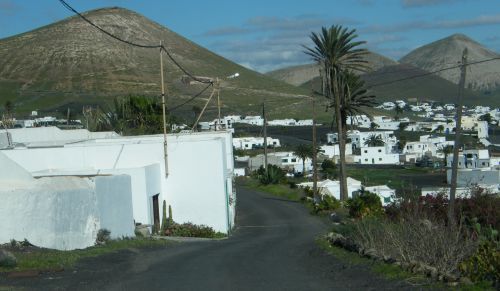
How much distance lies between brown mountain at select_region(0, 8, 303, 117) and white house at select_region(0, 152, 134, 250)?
4872 cm

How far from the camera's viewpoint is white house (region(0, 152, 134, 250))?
18.9 metres

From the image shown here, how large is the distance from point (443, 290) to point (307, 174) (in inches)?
3091

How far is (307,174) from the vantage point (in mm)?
89125

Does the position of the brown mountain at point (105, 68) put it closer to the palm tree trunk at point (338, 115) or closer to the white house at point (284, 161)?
the white house at point (284, 161)

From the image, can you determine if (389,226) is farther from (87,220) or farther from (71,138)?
(71,138)

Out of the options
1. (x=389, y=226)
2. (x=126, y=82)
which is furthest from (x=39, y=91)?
(x=389, y=226)

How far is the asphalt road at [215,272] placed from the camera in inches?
498

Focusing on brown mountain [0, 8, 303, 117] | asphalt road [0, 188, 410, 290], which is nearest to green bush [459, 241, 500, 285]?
asphalt road [0, 188, 410, 290]

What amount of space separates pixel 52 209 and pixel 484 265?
38.1ft

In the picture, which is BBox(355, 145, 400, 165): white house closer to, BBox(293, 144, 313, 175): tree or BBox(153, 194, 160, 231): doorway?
BBox(293, 144, 313, 175): tree

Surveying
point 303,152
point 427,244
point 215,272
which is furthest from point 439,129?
point 427,244

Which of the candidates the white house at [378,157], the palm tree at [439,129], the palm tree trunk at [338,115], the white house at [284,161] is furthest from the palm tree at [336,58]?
the palm tree at [439,129]

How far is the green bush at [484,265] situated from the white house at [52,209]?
11.1 metres

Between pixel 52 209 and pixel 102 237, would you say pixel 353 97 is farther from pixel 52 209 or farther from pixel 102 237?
pixel 52 209
